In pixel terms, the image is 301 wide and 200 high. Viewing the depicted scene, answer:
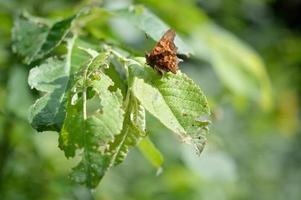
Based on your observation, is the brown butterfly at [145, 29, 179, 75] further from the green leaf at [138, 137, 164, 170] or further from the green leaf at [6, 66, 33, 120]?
the green leaf at [6, 66, 33, 120]

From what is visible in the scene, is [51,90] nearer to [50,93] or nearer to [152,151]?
[50,93]

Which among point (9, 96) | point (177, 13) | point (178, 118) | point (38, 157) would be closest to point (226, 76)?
point (177, 13)

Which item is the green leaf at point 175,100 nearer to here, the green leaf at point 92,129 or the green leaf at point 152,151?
the green leaf at point 92,129

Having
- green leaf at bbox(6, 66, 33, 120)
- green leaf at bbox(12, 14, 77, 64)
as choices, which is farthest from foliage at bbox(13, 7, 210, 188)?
green leaf at bbox(6, 66, 33, 120)

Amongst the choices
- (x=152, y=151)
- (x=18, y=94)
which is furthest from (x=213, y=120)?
(x=152, y=151)

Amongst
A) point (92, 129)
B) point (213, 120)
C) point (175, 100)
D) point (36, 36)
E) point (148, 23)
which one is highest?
point (213, 120)
